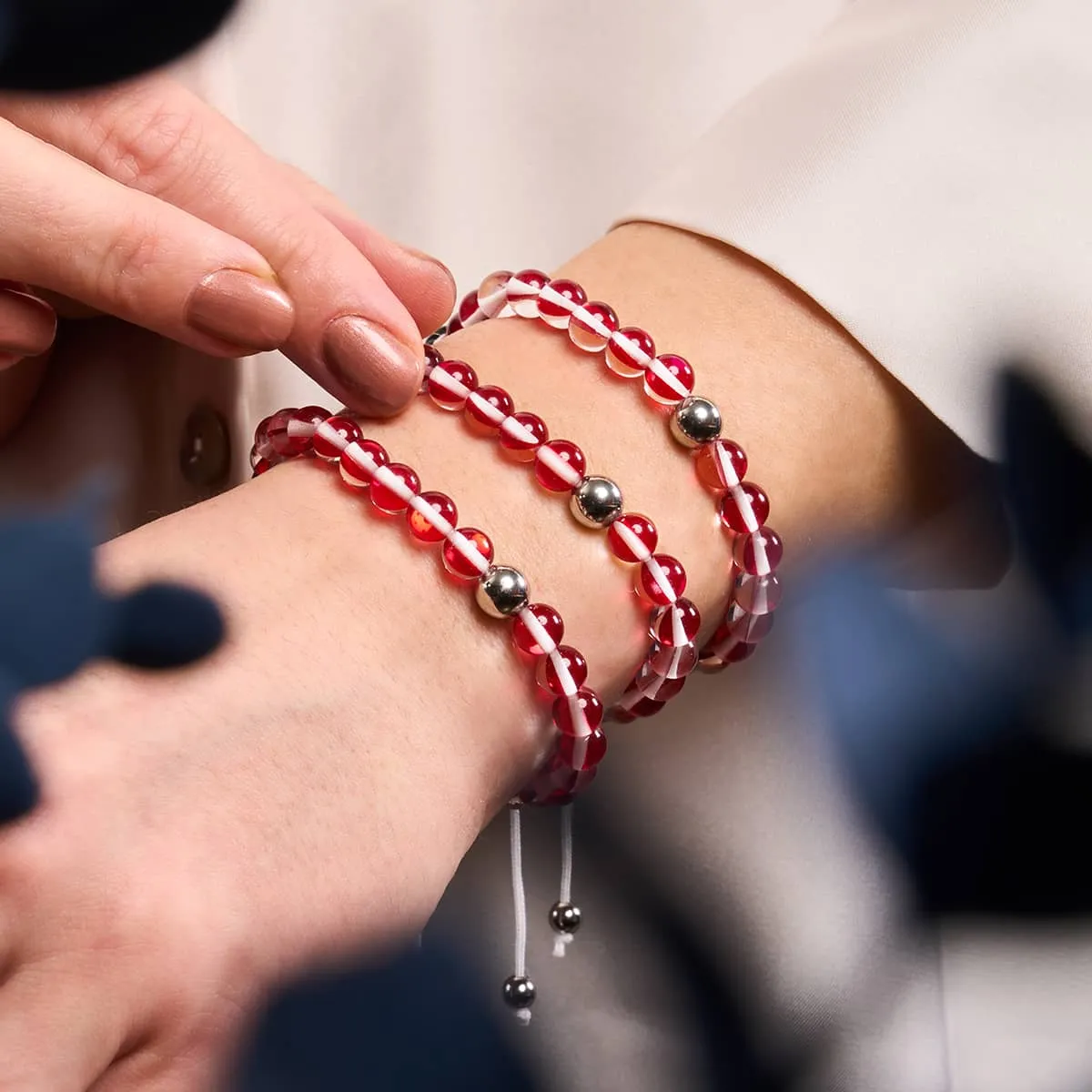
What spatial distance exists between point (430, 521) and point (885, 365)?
0.73 feet

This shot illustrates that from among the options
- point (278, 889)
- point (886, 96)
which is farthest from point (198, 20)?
point (278, 889)

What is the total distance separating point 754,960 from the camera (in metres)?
0.53

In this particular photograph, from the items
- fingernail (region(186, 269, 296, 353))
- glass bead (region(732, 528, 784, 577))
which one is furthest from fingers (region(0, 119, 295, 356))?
glass bead (region(732, 528, 784, 577))

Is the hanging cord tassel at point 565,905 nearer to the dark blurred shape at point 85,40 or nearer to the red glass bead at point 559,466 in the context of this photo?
the red glass bead at point 559,466

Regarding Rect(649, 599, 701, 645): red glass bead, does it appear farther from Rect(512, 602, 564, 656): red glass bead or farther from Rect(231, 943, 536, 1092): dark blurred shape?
Rect(231, 943, 536, 1092): dark blurred shape

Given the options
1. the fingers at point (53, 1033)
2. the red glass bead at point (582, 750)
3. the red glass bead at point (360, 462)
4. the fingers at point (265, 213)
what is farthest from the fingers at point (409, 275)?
the fingers at point (53, 1033)

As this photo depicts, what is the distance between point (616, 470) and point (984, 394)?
18cm

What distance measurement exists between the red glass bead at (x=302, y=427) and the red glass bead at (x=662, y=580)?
14 cm

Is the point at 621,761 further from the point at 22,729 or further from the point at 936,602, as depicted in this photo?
the point at 22,729

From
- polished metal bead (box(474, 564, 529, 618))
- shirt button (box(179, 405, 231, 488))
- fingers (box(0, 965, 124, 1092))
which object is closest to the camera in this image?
fingers (box(0, 965, 124, 1092))

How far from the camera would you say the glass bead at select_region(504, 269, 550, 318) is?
→ 0.52m

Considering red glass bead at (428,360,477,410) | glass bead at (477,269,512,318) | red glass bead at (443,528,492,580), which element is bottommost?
red glass bead at (443,528,492,580)

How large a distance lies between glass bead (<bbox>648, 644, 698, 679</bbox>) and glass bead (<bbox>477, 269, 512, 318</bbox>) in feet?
0.57

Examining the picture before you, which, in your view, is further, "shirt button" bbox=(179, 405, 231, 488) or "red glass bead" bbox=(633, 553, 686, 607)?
"shirt button" bbox=(179, 405, 231, 488)
